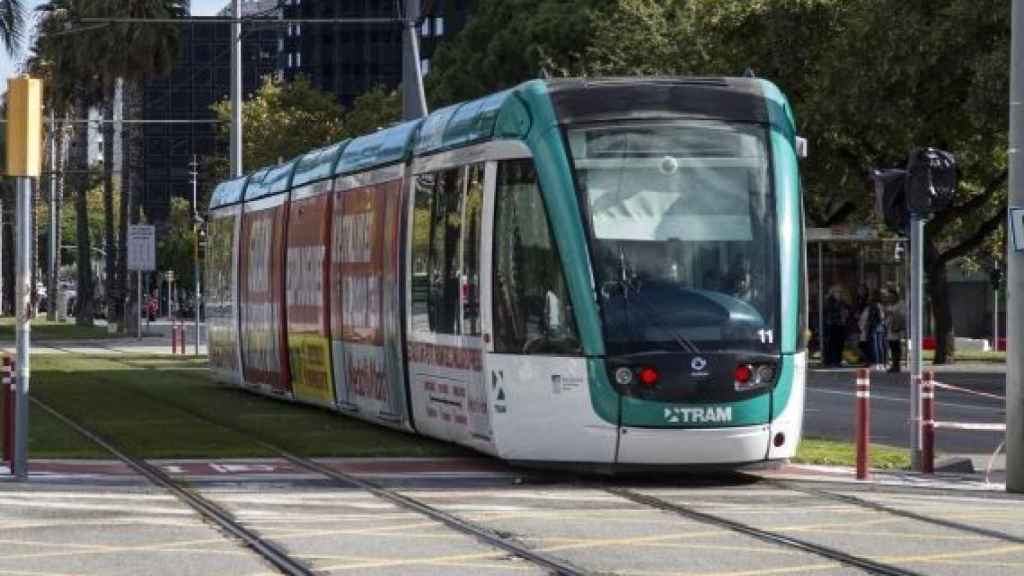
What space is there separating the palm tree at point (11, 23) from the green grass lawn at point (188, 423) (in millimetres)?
7115

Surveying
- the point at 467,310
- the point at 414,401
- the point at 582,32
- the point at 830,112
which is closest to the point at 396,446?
the point at 414,401

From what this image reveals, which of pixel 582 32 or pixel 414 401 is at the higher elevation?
pixel 582 32

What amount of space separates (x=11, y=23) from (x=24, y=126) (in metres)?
25.5

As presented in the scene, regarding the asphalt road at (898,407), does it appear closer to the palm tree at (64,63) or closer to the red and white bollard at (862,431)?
the red and white bollard at (862,431)

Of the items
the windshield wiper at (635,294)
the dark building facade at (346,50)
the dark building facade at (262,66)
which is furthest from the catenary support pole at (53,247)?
the windshield wiper at (635,294)

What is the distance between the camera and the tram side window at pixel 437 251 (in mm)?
19234

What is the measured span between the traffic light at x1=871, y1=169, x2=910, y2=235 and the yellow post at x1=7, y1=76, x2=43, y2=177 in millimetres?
7411

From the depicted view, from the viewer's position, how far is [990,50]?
39000 mm

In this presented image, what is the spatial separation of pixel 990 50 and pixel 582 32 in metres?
26.8

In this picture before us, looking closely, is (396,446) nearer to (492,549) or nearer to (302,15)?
(492,549)

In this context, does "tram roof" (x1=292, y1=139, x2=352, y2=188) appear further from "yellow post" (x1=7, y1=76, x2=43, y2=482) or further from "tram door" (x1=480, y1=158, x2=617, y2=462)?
"yellow post" (x1=7, y1=76, x2=43, y2=482)

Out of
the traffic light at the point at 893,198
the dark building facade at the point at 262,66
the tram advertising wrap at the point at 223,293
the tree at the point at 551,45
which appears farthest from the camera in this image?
the dark building facade at the point at 262,66

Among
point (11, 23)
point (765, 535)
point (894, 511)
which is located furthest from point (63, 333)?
point (765, 535)

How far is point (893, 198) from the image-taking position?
19625mm
